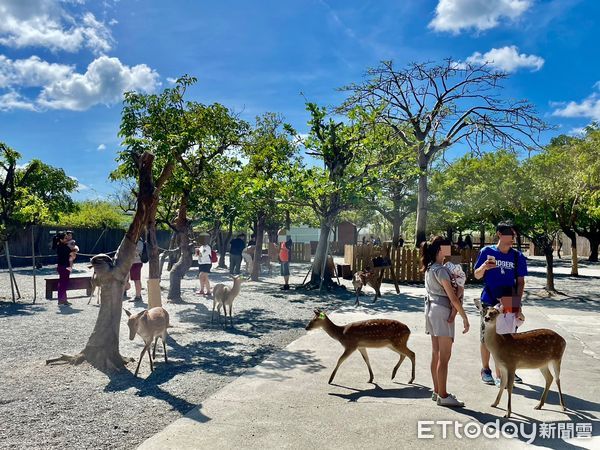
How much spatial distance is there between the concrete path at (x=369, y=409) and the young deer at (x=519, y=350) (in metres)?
0.38

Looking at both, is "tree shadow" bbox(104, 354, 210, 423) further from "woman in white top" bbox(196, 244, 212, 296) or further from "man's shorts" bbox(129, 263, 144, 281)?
"woman in white top" bbox(196, 244, 212, 296)

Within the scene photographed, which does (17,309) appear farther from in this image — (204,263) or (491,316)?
(491,316)

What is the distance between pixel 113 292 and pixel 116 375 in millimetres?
1276

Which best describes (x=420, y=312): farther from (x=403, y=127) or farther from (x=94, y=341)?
(x=403, y=127)

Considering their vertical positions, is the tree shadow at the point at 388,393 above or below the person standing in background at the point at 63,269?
below

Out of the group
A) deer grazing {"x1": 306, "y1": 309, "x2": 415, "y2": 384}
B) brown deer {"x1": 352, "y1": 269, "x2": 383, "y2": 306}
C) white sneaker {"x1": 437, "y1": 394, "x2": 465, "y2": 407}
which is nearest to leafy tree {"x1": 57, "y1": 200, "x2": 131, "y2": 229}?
brown deer {"x1": 352, "y1": 269, "x2": 383, "y2": 306}

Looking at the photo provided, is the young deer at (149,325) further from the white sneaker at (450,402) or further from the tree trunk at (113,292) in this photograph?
the white sneaker at (450,402)

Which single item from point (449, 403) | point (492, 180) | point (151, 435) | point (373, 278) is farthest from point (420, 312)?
point (492, 180)

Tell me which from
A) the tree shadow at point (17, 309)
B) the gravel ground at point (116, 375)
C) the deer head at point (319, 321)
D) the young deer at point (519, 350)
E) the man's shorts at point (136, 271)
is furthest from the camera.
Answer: the man's shorts at point (136, 271)

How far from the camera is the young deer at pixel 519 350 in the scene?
16.1 ft

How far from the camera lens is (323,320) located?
6.00 metres

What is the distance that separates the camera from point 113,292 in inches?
274

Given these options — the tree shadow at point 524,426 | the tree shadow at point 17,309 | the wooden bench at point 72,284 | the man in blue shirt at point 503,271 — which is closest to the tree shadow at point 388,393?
the tree shadow at point 524,426

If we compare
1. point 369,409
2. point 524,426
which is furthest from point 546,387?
point 369,409
